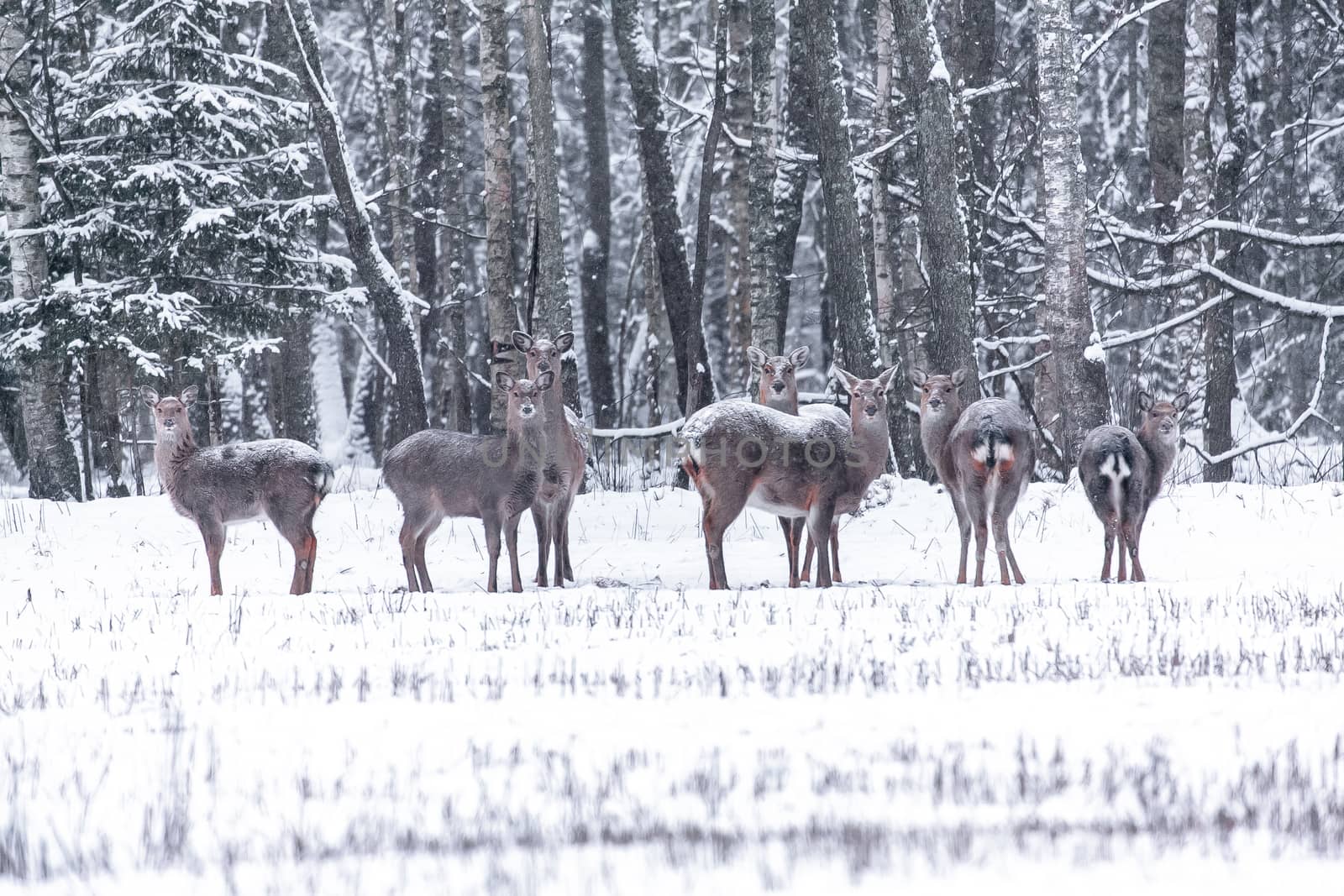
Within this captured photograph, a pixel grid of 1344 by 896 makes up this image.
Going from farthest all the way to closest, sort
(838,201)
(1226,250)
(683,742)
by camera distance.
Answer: (1226,250) → (838,201) → (683,742)

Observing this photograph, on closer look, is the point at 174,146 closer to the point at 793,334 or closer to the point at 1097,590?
the point at 1097,590

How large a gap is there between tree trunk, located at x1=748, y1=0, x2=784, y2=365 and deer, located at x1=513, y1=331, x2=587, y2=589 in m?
5.35

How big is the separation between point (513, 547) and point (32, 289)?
11348 mm

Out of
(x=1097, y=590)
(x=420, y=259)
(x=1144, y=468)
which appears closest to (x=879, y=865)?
(x=1097, y=590)

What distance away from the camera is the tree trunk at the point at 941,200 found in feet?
52.4

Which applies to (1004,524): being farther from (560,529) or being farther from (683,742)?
(683,742)

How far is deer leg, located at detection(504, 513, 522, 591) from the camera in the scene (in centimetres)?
1130

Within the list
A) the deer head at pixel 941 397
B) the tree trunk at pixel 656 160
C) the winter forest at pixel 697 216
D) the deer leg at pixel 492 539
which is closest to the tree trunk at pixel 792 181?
the winter forest at pixel 697 216

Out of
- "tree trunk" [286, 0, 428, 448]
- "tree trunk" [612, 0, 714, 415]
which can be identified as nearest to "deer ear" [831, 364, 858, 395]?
"tree trunk" [286, 0, 428, 448]

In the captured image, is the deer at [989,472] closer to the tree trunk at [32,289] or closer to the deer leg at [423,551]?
the deer leg at [423,551]

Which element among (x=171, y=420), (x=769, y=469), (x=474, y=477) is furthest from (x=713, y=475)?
(x=171, y=420)

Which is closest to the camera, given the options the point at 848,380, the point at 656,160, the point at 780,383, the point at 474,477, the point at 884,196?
the point at 474,477

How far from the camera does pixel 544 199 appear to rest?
18.0 meters

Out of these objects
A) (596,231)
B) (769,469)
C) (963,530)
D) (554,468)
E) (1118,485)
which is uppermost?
(596,231)
